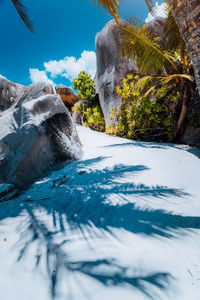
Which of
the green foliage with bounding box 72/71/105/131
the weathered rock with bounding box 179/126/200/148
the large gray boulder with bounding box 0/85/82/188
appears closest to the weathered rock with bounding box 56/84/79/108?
the green foliage with bounding box 72/71/105/131

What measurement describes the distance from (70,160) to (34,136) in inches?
37.3

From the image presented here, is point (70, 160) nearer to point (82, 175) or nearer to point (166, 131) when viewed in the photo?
point (82, 175)

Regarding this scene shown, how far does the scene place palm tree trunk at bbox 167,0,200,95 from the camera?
1.85 metres

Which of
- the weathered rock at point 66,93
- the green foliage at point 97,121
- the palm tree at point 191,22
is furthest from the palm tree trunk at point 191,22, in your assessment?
the weathered rock at point 66,93

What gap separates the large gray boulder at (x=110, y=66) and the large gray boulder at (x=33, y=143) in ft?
14.4

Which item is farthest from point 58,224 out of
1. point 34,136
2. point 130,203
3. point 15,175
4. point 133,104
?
point 133,104

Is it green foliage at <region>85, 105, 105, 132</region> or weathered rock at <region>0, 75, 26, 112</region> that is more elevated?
weathered rock at <region>0, 75, 26, 112</region>

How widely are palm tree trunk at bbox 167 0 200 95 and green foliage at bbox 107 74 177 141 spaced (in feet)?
10.4

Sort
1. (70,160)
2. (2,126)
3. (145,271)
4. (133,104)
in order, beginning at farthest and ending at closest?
1. (133,104)
2. (70,160)
3. (2,126)
4. (145,271)

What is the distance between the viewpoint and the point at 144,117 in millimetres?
5562

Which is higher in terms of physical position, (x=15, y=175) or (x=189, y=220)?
(x=15, y=175)

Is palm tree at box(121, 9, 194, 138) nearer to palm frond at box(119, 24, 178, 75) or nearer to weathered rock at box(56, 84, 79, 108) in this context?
palm frond at box(119, 24, 178, 75)

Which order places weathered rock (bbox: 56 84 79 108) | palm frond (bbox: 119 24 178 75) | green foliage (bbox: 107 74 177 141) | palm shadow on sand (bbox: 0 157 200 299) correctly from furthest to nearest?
weathered rock (bbox: 56 84 79 108), green foliage (bbox: 107 74 177 141), palm frond (bbox: 119 24 178 75), palm shadow on sand (bbox: 0 157 200 299)

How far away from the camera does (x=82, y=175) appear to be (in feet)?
7.88
